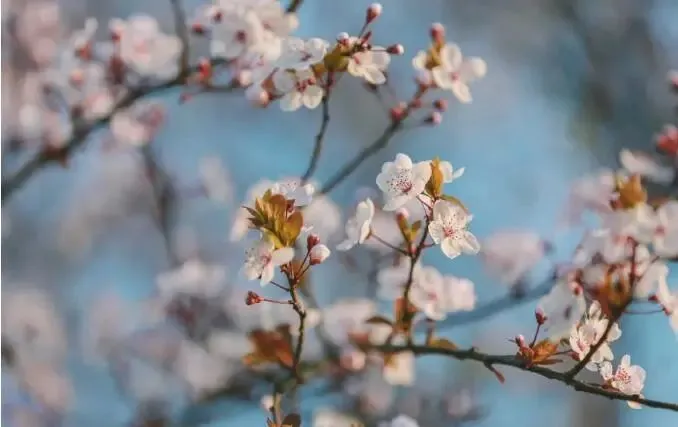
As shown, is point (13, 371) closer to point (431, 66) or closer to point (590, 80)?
point (431, 66)

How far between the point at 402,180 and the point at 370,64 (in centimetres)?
11

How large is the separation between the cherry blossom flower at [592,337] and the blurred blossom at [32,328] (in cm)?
102

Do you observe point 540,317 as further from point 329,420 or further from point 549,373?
point 329,420

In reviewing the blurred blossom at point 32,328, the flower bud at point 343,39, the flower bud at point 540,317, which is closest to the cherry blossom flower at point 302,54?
the flower bud at point 343,39

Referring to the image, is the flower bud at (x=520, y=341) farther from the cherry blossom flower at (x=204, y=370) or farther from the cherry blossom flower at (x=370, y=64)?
the cherry blossom flower at (x=204, y=370)

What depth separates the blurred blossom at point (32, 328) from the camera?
1.41 meters

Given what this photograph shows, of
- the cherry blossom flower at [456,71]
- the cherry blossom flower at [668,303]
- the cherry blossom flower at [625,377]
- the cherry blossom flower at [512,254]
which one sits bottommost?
the cherry blossom flower at [625,377]

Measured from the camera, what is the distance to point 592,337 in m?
0.58

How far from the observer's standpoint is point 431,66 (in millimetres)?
754

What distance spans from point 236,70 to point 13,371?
2.15 ft

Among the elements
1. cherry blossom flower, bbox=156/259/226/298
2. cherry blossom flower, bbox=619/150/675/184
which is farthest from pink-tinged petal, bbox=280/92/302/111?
cherry blossom flower, bbox=156/259/226/298

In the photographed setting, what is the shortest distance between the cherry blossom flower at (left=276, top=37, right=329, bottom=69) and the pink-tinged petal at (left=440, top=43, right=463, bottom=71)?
157 millimetres

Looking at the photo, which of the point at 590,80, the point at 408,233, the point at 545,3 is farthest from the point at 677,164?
the point at 545,3

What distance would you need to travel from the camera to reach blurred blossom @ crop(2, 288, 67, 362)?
4.64 feet
